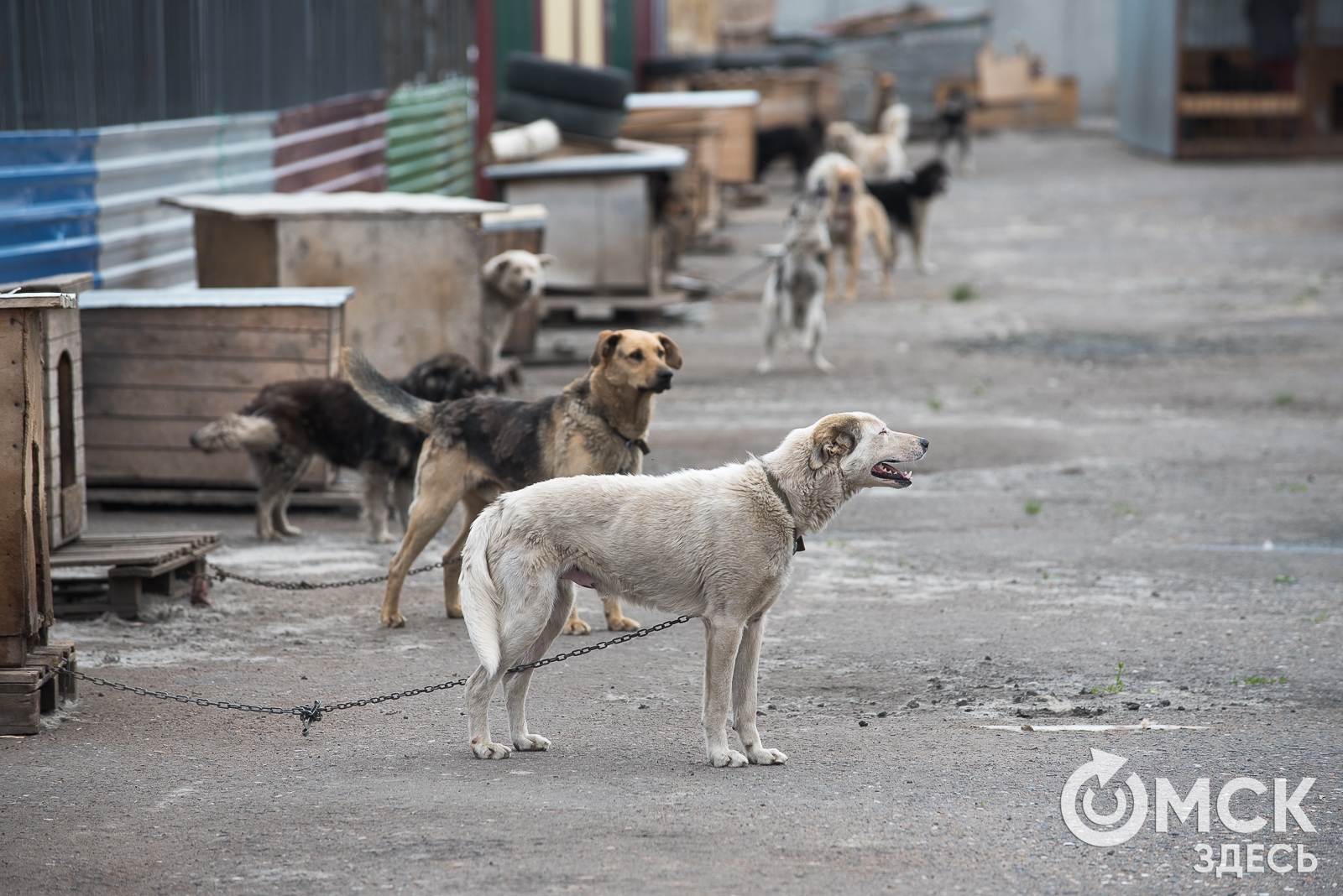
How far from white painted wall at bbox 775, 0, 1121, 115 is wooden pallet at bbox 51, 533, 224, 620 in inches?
1847

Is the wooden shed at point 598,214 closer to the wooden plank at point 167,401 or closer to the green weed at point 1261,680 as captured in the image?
the wooden plank at point 167,401

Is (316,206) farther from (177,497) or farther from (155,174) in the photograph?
(177,497)

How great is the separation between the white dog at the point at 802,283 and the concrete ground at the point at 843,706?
6.57 feet

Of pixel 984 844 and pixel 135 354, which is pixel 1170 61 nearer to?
pixel 135 354

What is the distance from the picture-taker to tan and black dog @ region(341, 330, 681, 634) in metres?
6.45

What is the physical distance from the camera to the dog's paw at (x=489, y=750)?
497cm

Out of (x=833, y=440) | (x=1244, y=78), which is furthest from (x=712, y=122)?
(x=833, y=440)

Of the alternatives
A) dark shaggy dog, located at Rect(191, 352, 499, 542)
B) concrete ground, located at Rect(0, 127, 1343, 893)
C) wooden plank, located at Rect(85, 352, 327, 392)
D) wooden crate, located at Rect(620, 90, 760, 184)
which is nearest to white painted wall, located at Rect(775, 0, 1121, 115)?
wooden crate, located at Rect(620, 90, 760, 184)

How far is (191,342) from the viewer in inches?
340

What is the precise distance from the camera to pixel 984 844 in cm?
428

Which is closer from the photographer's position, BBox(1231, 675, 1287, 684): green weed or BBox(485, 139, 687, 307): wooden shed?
BBox(1231, 675, 1287, 684): green weed

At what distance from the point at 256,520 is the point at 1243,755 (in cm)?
544

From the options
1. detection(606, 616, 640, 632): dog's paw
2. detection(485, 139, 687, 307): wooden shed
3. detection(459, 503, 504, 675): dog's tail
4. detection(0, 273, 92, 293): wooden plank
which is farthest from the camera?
detection(485, 139, 687, 307): wooden shed

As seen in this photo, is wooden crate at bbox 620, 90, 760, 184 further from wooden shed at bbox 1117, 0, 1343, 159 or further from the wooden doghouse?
the wooden doghouse
